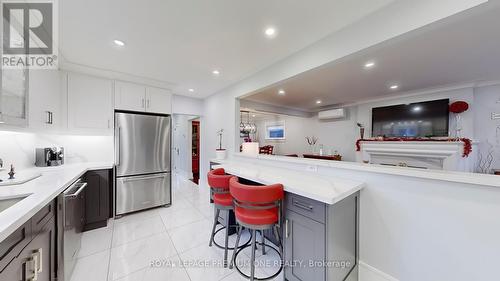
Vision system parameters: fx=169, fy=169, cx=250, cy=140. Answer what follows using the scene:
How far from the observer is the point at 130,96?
3115 millimetres

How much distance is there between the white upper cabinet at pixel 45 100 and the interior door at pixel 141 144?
2.28 feet

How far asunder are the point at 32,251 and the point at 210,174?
1.39 meters

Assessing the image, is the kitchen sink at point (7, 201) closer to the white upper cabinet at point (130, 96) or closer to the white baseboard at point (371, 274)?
the white upper cabinet at point (130, 96)

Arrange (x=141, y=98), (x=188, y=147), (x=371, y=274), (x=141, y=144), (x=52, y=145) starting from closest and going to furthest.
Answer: (x=371, y=274) → (x=52, y=145) → (x=141, y=144) → (x=141, y=98) → (x=188, y=147)

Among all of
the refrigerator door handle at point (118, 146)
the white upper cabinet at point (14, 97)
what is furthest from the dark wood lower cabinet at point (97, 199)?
the white upper cabinet at point (14, 97)

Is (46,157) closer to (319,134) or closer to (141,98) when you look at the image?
(141,98)

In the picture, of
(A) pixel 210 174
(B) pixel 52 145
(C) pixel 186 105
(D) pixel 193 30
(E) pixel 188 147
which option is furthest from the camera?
(E) pixel 188 147

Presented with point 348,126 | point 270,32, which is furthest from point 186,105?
point 348,126

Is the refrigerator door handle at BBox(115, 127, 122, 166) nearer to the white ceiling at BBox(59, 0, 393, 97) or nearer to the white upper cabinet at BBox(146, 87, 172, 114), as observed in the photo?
the white upper cabinet at BBox(146, 87, 172, 114)

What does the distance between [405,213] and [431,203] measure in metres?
0.20

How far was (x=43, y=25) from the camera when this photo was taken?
5.68 ft

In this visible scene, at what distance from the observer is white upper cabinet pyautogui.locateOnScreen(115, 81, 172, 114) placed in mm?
3029

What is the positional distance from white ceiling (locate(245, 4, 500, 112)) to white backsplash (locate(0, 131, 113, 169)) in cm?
333

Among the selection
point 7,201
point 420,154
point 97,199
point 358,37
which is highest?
point 358,37
